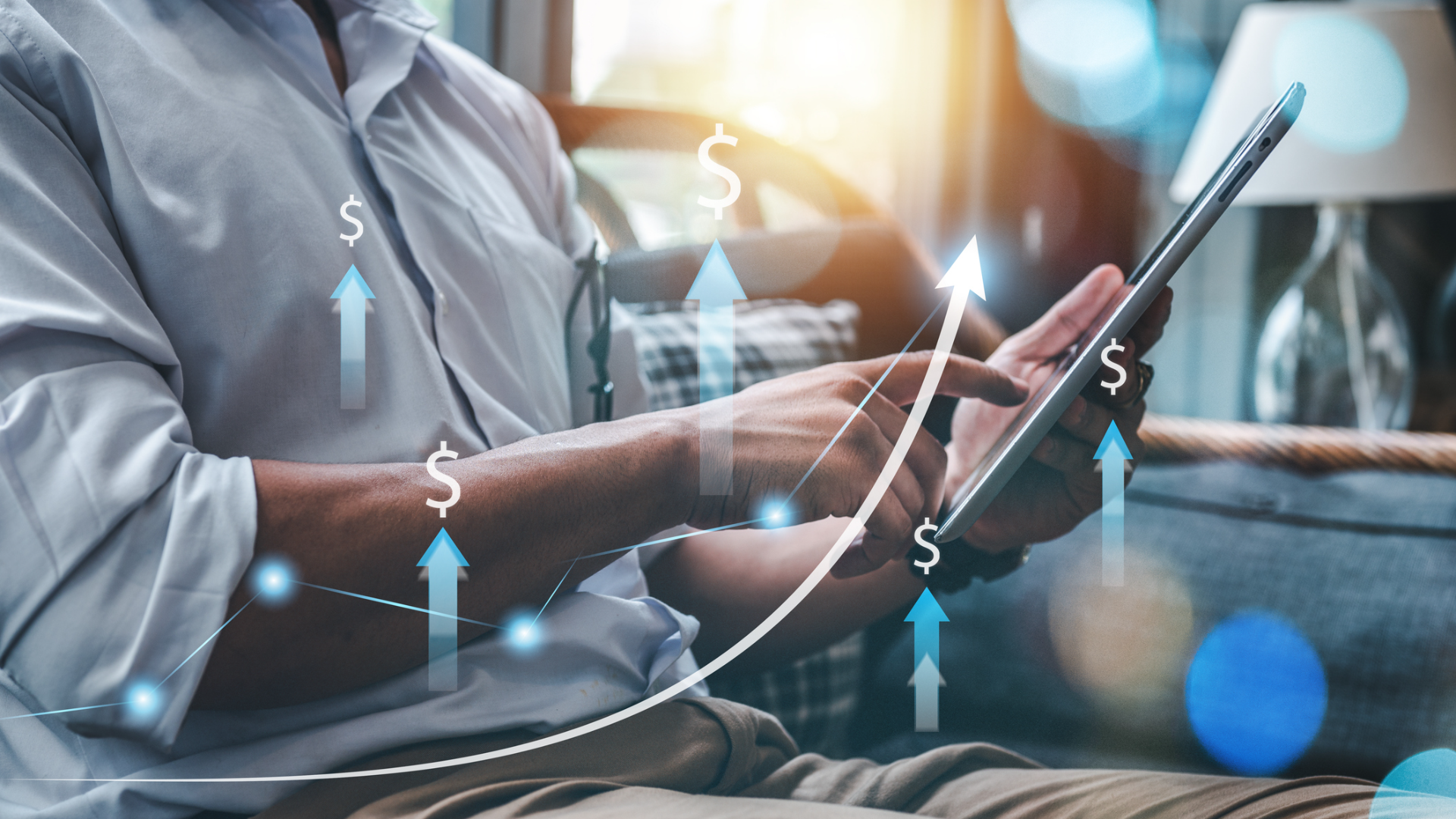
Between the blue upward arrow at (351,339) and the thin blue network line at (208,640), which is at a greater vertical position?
the blue upward arrow at (351,339)

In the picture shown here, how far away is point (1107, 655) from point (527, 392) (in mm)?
455

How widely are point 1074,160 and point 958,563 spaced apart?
1924mm

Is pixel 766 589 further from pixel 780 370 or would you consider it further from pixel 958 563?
pixel 780 370

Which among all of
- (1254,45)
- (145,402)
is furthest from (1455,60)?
(145,402)

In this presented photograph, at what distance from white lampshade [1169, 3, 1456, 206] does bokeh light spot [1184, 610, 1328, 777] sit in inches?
25.3

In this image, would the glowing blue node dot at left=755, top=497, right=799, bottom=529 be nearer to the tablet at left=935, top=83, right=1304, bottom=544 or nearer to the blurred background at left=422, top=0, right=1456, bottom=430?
the tablet at left=935, top=83, right=1304, bottom=544

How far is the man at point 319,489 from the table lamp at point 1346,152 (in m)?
0.88

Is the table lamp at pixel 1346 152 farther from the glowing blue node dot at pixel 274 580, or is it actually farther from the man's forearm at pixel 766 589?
the glowing blue node dot at pixel 274 580

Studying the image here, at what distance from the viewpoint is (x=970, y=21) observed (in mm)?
2057

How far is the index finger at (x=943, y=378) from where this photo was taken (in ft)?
1.20

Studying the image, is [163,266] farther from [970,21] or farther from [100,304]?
[970,21]

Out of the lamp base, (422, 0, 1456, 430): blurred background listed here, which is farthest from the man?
(422, 0, 1456, 430): blurred background

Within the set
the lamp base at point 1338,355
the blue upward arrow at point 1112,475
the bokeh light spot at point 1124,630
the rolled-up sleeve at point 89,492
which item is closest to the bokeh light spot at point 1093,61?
the lamp base at point 1338,355

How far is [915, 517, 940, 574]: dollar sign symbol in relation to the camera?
1.22 ft
